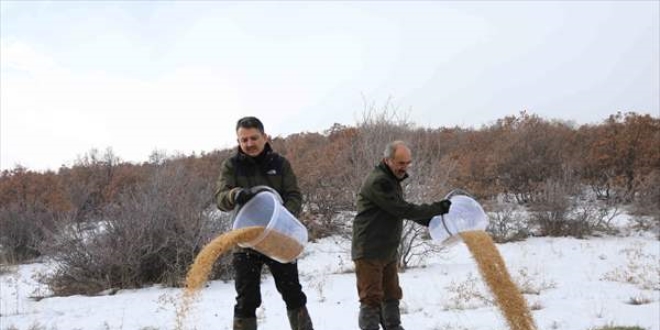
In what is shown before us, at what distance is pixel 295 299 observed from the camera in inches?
139

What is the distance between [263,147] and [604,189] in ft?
44.8

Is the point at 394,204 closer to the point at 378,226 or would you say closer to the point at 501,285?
the point at 378,226

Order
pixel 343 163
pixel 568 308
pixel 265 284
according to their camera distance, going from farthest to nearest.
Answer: pixel 343 163
pixel 265 284
pixel 568 308

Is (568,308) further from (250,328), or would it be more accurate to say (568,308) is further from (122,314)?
(122,314)

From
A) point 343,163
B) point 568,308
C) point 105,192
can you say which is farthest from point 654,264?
point 105,192

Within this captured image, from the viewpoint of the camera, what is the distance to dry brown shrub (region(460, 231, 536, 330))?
3.58 metres

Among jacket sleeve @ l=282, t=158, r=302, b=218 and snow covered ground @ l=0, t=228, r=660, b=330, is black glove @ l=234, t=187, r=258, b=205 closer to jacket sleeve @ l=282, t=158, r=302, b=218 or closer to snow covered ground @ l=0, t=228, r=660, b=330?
jacket sleeve @ l=282, t=158, r=302, b=218

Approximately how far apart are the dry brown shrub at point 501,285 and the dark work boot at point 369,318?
0.76m

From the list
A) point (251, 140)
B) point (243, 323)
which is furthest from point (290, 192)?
point (243, 323)

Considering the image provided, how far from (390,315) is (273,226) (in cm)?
127

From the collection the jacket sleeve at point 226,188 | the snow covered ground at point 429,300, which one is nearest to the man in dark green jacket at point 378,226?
the jacket sleeve at point 226,188

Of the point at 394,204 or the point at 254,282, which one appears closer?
the point at 254,282

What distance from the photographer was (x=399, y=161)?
147 inches

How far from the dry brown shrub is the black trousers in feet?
3.85
